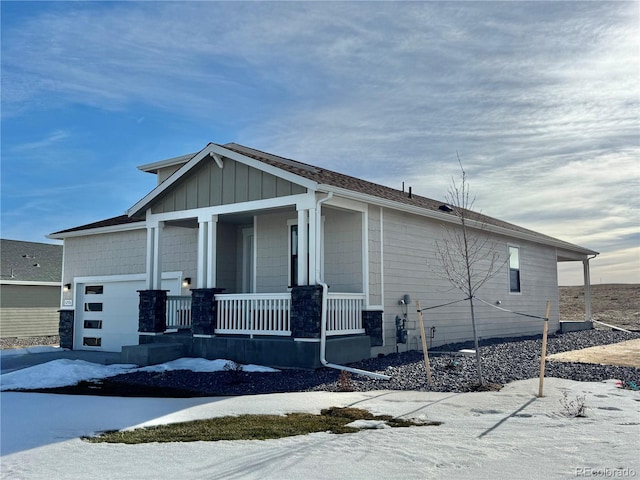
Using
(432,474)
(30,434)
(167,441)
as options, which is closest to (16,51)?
(30,434)

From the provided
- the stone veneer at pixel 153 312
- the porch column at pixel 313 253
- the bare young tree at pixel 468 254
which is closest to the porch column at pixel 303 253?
the porch column at pixel 313 253

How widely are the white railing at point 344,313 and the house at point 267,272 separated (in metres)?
0.03

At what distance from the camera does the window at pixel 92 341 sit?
16750mm

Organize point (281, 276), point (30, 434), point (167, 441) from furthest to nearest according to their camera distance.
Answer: point (281, 276) < point (30, 434) < point (167, 441)

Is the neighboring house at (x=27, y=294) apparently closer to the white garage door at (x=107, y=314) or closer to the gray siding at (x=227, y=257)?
the white garage door at (x=107, y=314)

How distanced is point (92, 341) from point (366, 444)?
14009mm

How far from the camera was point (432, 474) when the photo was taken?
4.34 meters

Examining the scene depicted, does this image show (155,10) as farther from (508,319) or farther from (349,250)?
(508,319)

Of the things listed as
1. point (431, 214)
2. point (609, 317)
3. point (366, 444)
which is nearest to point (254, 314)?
point (431, 214)

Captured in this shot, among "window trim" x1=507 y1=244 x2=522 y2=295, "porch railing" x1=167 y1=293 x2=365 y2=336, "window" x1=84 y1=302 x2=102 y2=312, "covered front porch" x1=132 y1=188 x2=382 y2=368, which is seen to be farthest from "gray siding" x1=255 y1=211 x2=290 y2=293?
"window trim" x1=507 y1=244 x2=522 y2=295

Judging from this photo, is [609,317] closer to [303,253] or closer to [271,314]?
[271,314]

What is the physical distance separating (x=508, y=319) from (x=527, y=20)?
9.77 meters

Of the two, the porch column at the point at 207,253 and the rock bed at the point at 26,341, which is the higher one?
the porch column at the point at 207,253

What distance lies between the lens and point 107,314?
16.7 meters
